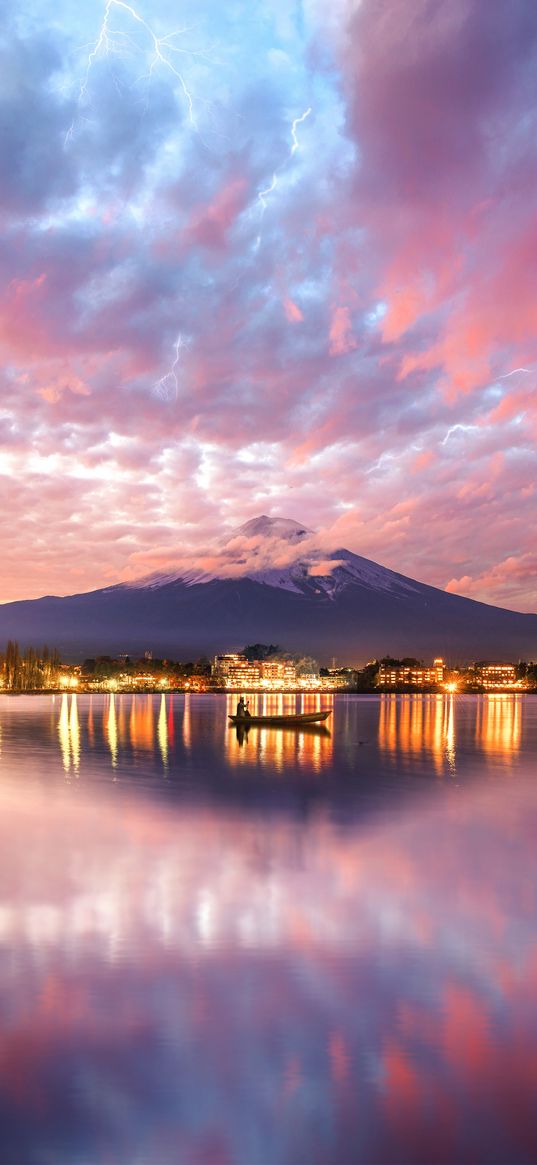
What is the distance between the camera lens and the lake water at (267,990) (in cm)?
695

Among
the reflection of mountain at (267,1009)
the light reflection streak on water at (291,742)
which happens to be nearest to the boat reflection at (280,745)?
the light reflection streak on water at (291,742)

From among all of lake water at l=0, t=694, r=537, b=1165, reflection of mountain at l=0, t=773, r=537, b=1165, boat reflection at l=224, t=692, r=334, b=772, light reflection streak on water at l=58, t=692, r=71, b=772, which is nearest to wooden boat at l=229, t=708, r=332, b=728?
boat reflection at l=224, t=692, r=334, b=772

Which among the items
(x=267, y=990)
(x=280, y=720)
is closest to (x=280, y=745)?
(x=280, y=720)

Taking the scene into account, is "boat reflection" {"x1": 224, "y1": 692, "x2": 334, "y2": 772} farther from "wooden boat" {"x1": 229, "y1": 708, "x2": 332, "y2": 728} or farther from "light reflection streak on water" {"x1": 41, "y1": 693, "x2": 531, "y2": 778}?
"wooden boat" {"x1": 229, "y1": 708, "x2": 332, "y2": 728}

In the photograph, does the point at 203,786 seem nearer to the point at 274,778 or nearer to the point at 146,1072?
the point at 274,778

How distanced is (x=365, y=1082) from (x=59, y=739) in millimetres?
54847

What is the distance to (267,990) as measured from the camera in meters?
10.0

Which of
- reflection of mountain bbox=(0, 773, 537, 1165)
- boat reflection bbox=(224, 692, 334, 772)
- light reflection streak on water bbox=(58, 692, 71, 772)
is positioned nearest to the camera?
reflection of mountain bbox=(0, 773, 537, 1165)

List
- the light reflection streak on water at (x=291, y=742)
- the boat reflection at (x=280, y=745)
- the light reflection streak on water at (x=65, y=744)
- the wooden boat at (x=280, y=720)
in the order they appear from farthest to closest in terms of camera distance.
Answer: the wooden boat at (x=280, y=720) → the boat reflection at (x=280, y=745) → the light reflection streak on water at (x=291, y=742) → the light reflection streak on water at (x=65, y=744)

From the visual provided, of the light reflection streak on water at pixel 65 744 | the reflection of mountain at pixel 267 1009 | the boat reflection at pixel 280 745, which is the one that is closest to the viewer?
the reflection of mountain at pixel 267 1009

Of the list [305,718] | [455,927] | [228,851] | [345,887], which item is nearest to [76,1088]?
[455,927]

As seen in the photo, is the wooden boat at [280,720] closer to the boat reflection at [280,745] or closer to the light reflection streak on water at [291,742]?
the boat reflection at [280,745]

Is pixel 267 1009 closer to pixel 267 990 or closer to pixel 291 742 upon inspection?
pixel 267 990

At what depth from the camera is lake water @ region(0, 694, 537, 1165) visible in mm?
6949
